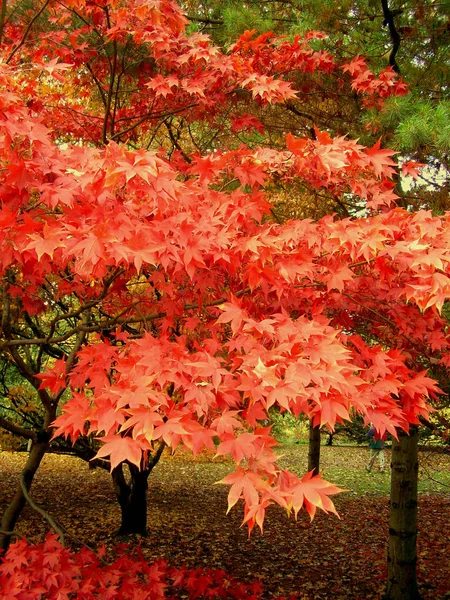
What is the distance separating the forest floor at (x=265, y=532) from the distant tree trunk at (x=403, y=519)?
0.67m

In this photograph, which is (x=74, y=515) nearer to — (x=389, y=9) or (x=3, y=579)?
(x=3, y=579)

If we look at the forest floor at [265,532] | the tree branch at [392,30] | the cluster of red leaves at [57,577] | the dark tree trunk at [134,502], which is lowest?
the forest floor at [265,532]

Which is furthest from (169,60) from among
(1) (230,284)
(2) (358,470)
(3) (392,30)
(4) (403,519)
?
(2) (358,470)

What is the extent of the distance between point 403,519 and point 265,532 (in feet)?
12.3

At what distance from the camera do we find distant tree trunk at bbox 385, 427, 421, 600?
5.29 metres

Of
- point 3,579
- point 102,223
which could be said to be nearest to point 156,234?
point 102,223

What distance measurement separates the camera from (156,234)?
7.63ft

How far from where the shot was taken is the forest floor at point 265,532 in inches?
259

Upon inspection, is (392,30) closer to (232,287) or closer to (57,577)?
(232,287)

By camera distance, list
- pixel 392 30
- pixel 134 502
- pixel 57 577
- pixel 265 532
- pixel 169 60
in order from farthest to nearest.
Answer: pixel 265 532, pixel 134 502, pixel 392 30, pixel 169 60, pixel 57 577

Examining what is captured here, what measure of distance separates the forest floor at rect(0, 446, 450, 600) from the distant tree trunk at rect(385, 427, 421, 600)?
0.67 meters

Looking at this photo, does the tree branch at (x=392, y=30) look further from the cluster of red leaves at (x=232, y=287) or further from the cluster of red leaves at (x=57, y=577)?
the cluster of red leaves at (x=57, y=577)

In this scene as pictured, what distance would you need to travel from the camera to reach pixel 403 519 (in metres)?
5.28

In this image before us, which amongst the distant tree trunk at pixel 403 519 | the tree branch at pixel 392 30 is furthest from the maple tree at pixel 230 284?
the distant tree trunk at pixel 403 519
